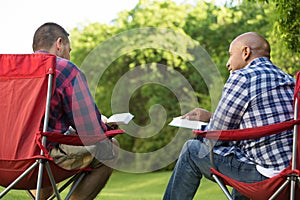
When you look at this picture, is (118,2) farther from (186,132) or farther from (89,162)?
(89,162)

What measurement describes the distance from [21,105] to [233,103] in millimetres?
965

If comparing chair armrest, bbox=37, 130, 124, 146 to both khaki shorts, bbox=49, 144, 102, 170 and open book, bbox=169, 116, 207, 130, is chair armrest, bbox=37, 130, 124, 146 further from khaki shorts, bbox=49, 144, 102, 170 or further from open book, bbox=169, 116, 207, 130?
open book, bbox=169, 116, 207, 130

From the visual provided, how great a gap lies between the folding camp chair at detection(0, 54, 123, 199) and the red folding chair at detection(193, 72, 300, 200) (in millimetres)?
647

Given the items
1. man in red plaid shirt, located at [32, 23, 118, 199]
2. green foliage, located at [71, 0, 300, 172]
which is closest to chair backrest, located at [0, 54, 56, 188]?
man in red plaid shirt, located at [32, 23, 118, 199]

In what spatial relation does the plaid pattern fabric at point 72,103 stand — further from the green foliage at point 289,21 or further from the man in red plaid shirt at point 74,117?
the green foliage at point 289,21

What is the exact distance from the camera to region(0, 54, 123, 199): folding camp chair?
2.65 m

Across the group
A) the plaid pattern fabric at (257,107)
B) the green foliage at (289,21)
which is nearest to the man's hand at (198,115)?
the plaid pattern fabric at (257,107)

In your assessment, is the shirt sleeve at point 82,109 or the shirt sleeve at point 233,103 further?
the shirt sleeve at point 82,109

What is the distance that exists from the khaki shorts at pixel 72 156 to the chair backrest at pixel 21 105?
16cm

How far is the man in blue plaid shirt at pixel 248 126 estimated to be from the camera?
2684mm

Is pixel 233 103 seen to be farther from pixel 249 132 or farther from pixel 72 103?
pixel 72 103

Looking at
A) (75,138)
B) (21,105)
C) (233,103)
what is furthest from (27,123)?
(233,103)

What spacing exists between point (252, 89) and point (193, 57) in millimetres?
12337

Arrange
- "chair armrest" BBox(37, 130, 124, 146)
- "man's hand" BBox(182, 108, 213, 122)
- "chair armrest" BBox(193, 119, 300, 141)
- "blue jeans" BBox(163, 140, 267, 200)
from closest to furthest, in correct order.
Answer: "chair armrest" BBox(193, 119, 300, 141), "chair armrest" BBox(37, 130, 124, 146), "blue jeans" BBox(163, 140, 267, 200), "man's hand" BBox(182, 108, 213, 122)
